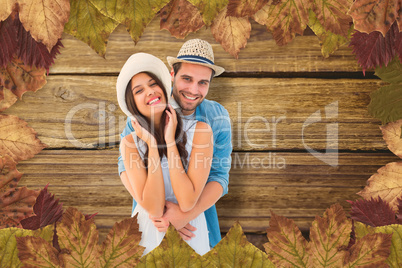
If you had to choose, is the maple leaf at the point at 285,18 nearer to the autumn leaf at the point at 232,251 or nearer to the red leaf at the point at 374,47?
the red leaf at the point at 374,47

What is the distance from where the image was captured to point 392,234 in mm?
664

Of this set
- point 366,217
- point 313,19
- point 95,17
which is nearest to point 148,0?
point 95,17

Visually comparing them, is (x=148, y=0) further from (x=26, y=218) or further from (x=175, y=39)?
(x=26, y=218)

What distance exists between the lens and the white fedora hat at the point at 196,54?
0.81 m

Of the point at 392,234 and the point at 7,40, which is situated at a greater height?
the point at 7,40

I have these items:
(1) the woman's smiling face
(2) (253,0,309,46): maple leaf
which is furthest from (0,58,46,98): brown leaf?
→ (2) (253,0,309,46): maple leaf

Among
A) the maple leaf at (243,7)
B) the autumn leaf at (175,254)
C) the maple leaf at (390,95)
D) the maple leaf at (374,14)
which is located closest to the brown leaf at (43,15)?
the maple leaf at (243,7)

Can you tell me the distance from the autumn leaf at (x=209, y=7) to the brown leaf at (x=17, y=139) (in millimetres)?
514

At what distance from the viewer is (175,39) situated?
0.83 meters

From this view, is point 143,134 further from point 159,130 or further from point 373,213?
point 373,213

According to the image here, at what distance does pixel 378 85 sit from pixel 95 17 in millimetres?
705

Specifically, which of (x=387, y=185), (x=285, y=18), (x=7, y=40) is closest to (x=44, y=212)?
(x=7, y=40)

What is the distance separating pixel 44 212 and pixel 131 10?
0.51m

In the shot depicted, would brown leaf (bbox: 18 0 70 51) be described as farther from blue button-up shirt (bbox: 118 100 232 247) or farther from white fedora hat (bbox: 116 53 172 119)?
blue button-up shirt (bbox: 118 100 232 247)
